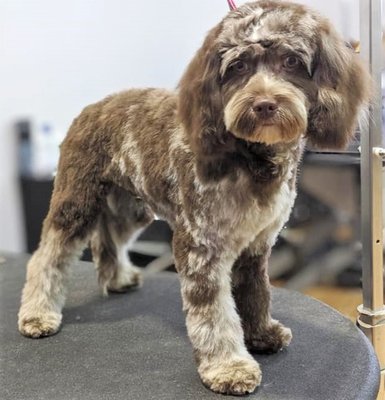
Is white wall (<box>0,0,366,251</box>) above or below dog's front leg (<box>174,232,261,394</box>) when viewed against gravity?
above

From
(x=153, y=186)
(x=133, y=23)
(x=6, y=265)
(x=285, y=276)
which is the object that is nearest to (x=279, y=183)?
(x=153, y=186)

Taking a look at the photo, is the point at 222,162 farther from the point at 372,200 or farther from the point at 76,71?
the point at 372,200

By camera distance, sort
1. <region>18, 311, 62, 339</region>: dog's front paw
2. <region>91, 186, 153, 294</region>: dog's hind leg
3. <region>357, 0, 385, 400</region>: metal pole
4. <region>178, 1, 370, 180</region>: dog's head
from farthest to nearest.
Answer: <region>91, 186, 153, 294</region>: dog's hind leg, <region>18, 311, 62, 339</region>: dog's front paw, <region>357, 0, 385, 400</region>: metal pole, <region>178, 1, 370, 180</region>: dog's head

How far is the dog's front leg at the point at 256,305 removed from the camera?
4.68ft

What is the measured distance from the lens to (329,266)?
2811 millimetres

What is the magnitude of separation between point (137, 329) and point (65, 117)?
2.01 ft

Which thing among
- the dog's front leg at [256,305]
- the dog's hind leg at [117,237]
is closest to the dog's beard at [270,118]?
the dog's front leg at [256,305]

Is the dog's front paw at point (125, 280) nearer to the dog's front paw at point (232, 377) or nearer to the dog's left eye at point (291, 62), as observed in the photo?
the dog's front paw at point (232, 377)

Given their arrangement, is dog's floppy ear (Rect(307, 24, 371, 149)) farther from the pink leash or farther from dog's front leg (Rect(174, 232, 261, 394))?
dog's front leg (Rect(174, 232, 261, 394))

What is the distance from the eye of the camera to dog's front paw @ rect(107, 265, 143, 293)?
1884mm

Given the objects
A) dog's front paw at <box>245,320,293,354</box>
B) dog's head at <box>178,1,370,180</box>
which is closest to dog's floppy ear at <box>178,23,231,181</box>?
dog's head at <box>178,1,370,180</box>

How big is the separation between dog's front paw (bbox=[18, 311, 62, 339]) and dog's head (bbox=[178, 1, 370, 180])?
2.30ft

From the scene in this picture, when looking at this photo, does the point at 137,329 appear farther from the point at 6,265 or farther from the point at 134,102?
the point at 6,265

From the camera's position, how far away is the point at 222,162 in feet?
3.95
